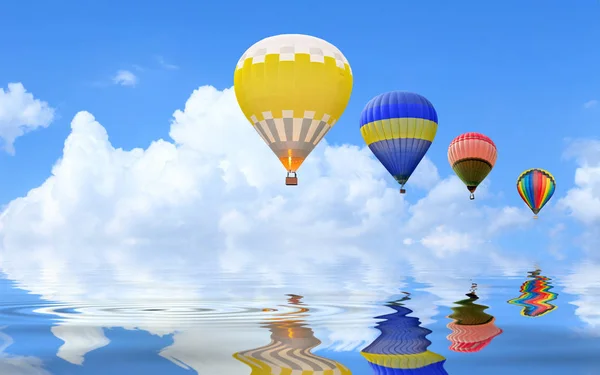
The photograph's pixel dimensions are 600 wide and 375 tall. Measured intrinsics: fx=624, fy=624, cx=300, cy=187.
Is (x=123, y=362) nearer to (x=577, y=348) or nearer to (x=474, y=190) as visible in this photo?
(x=577, y=348)

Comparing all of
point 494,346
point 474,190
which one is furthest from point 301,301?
point 474,190

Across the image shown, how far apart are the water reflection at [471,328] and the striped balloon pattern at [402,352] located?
690 mm

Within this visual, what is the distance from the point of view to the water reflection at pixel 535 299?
19261mm

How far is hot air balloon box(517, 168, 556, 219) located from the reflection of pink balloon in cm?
5131

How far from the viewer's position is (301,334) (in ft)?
49.0

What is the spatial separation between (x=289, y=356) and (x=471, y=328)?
566cm

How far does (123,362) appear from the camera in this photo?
11.9m

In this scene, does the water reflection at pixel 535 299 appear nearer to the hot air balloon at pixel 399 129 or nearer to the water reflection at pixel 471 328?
the water reflection at pixel 471 328

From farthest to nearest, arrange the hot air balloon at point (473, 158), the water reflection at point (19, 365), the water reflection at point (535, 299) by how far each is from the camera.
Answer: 1. the hot air balloon at point (473, 158)
2. the water reflection at point (535, 299)
3. the water reflection at point (19, 365)

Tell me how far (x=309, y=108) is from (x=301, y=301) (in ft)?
43.1

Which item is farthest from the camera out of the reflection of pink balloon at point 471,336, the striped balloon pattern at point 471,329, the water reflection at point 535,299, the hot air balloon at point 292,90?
the hot air balloon at point 292,90

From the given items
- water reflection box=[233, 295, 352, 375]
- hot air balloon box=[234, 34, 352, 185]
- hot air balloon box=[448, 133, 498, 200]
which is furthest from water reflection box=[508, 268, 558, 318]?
hot air balloon box=[448, 133, 498, 200]

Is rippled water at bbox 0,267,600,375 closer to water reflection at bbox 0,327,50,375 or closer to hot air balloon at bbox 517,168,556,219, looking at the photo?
water reflection at bbox 0,327,50,375

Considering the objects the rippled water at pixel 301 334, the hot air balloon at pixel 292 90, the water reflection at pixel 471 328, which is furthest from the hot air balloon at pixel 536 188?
the water reflection at pixel 471 328
